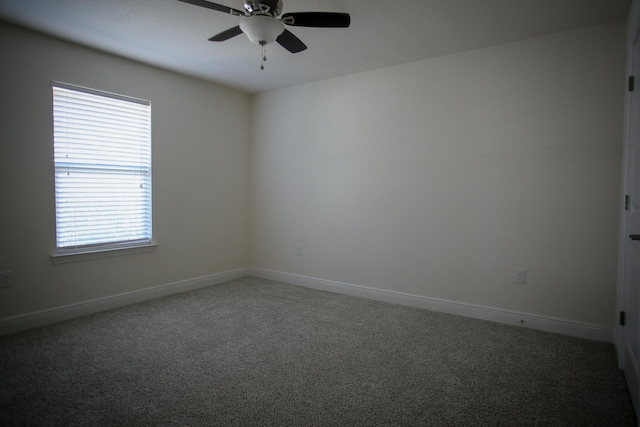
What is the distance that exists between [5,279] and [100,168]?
3.76 ft

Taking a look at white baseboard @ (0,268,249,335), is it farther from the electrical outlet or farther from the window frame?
the window frame

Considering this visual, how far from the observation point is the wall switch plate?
2.93 metres

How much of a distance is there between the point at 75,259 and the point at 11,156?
37.6 inches

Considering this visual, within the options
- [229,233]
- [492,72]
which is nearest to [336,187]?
[229,233]

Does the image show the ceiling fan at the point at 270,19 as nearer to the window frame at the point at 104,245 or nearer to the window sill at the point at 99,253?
the window frame at the point at 104,245

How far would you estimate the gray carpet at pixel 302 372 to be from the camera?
1758 millimetres

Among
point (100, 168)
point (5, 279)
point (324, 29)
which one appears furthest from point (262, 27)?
point (5, 279)

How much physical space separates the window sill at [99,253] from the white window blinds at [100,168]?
62 millimetres

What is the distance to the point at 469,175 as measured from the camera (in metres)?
3.16

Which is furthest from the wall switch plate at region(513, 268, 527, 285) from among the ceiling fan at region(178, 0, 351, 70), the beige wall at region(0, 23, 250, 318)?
the beige wall at region(0, 23, 250, 318)

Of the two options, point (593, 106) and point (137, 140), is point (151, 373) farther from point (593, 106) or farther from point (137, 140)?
point (593, 106)

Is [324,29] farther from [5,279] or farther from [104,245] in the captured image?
[5,279]

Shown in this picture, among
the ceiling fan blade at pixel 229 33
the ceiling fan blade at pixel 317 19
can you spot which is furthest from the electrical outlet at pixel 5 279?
the ceiling fan blade at pixel 317 19

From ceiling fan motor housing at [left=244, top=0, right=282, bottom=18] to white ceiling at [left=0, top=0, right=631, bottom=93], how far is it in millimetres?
467
